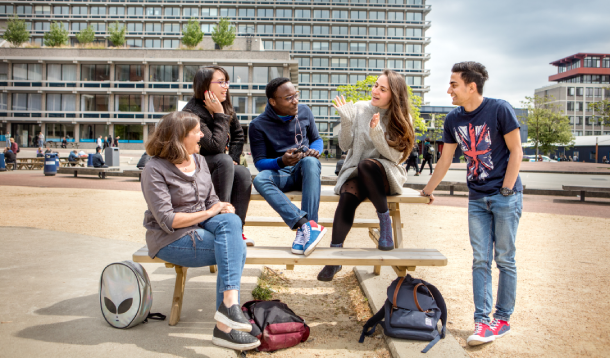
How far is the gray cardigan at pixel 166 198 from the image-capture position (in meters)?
2.81

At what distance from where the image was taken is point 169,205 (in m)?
2.83

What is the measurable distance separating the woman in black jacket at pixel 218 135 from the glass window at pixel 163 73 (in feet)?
173

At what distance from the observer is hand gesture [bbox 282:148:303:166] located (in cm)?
368

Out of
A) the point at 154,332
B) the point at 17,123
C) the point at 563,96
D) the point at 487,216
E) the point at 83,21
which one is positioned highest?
the point at 83,21

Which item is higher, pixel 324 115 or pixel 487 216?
pixel 324 115

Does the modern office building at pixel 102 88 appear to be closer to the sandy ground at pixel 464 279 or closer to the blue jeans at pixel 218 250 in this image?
the sandy ground at pixel 464 279

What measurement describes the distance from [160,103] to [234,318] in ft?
181

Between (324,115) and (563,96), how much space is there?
55.5 m

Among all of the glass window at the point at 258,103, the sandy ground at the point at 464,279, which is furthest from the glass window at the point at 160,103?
the sandy ground at the point at 464,279

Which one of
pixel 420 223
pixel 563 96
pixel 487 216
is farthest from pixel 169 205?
pixel 563 96

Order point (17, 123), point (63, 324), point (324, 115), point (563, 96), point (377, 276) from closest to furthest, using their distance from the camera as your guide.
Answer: point (63, 324) < point (377, 276) < point (17, 123) < point (324, 115) < point (563, 96)

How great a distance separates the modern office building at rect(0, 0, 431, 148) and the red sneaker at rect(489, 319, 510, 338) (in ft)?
247

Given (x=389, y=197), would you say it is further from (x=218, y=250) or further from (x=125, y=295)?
(x=125, y=295)

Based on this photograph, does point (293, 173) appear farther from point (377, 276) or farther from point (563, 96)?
point (563, 96)
